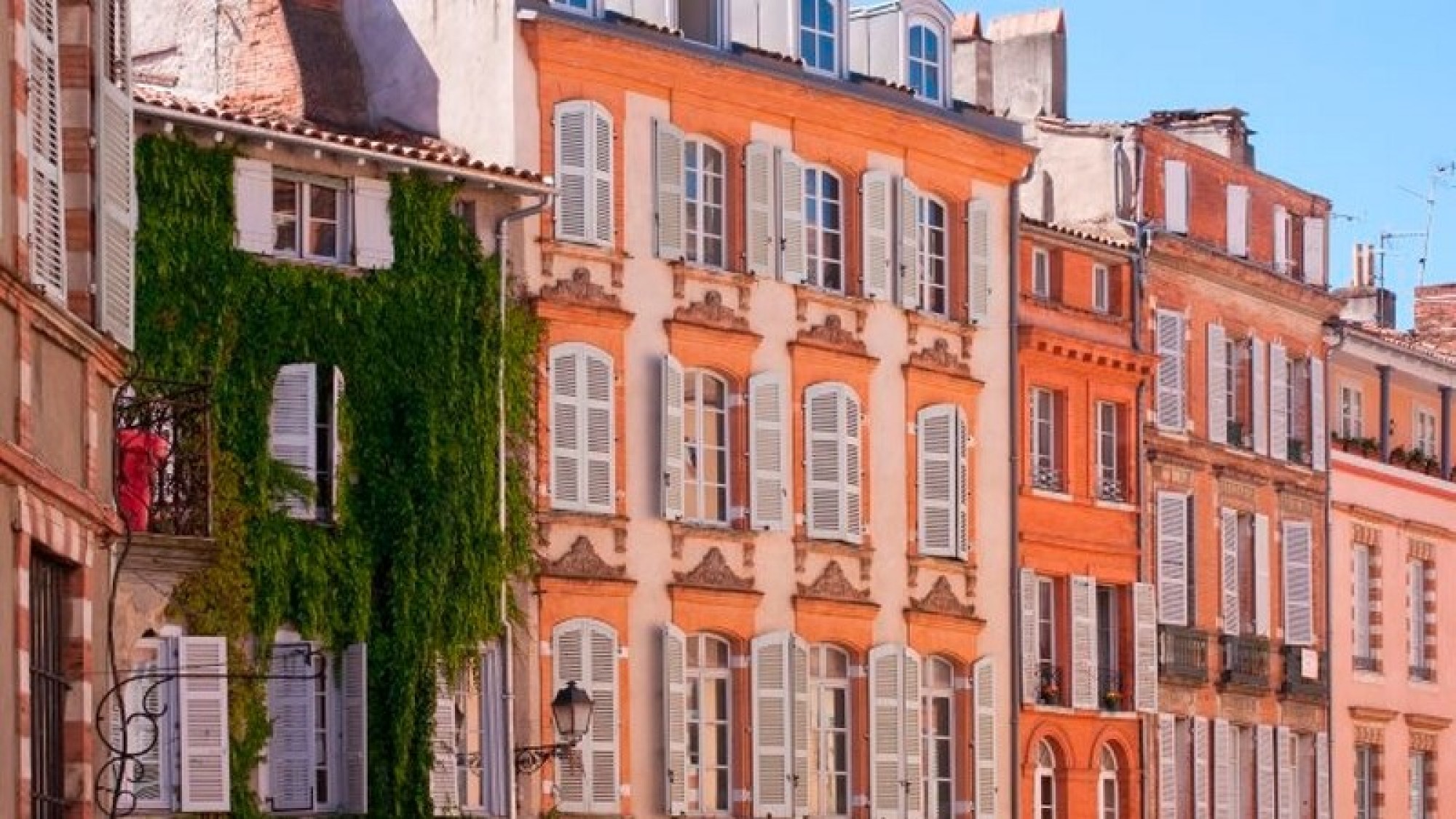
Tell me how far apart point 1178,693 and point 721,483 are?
40.1 ft

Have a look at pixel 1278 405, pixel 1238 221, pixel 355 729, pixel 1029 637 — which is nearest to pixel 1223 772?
pixel 1278 405

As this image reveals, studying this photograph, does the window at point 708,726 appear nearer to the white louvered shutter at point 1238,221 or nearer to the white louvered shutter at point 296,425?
the white louvered shutter at point 296,425

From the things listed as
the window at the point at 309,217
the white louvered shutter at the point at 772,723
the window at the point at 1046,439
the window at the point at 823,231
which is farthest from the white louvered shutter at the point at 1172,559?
the window at the point at 309,217

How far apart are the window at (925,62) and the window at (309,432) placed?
13.2 meters

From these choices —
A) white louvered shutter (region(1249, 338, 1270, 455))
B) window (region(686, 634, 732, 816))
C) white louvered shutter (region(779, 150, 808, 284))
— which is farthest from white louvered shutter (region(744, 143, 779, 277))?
white louvered shutter (region(1249, 338, 1270, 455))

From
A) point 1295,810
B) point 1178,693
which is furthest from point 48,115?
point 1295,810

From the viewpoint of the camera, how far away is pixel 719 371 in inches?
1929

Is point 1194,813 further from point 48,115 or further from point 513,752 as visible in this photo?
point 48,115

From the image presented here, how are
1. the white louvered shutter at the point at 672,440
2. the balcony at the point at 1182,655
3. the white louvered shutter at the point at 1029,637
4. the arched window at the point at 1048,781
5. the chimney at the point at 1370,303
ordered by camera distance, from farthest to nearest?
1. the chimney at the point at 1370,303
2. the balcony at the point at 1182,655
3. the arched window at the point at 1048,781
4. the white louvered shutter at the point at 1029,637
5. the white louvered shutter at the point at 672,440

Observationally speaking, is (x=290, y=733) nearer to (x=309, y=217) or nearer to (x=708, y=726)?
(x=309, y=217)

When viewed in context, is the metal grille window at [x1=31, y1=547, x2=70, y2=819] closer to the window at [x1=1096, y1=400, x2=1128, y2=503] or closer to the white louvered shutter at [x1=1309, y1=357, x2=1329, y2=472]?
the window at [x1=1096, y1=400, x2=1128, y2=503]

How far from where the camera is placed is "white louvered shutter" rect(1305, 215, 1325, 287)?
210ft

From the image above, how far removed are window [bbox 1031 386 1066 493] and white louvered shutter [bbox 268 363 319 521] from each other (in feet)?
50.7

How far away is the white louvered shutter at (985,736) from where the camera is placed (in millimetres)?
53094
